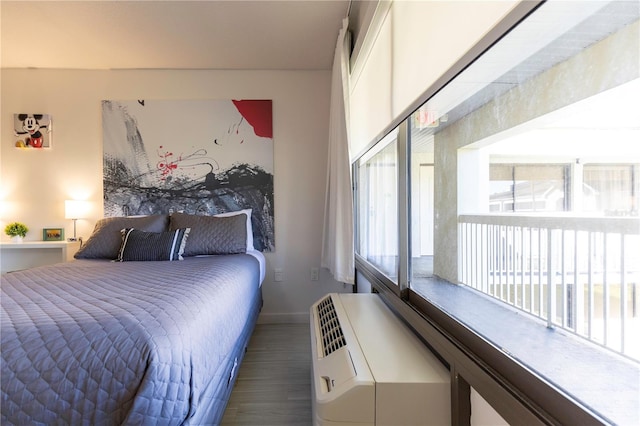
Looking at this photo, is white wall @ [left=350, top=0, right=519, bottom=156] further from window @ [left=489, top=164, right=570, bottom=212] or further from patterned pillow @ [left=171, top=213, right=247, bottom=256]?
patterned pillow @ [left=171, top=213, right=247, bottom=256]

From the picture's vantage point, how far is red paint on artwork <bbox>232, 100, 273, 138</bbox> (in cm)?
283

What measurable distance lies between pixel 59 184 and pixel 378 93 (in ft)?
10.1

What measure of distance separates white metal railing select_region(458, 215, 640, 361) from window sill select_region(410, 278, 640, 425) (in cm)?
5

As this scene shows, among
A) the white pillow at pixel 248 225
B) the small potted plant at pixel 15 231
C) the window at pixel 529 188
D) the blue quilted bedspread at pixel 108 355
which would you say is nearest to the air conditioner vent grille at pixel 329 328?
the blue quilted bedspread at pixel 108 355

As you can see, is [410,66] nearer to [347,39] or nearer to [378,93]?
[378,93]

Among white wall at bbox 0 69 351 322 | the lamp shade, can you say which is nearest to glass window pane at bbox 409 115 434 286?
white wall at bbox 0 69 351 322

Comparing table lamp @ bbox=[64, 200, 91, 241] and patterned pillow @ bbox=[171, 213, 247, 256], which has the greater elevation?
table lamp @ bbox=[64, 200, 91, 241]

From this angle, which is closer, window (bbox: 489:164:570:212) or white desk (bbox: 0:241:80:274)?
window (bbox: 489:164:570:212)

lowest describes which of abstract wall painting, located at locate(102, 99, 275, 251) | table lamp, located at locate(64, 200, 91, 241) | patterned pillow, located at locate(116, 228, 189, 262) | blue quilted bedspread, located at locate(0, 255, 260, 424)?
blue quilted bedspread, located at locate(0, 255, 260, 424)

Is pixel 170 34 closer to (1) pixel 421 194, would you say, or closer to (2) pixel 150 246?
(2) pixel 150 246

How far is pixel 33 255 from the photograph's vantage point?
2838 mm

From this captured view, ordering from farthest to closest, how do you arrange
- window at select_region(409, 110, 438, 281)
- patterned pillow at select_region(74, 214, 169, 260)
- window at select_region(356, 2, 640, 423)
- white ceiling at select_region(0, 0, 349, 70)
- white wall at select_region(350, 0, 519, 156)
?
patterned pillow at select_region(74, 214, 169, 260)
white ceiling at select_region(0, 0, 349, 70)
window at select_region(409, 110, 438, 281)
white wall at select_region(350, 0, 519, 156)
window at select_region(356, 2, 640, 423)

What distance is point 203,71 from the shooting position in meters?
2.84

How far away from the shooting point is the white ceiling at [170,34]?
79.4 inches
